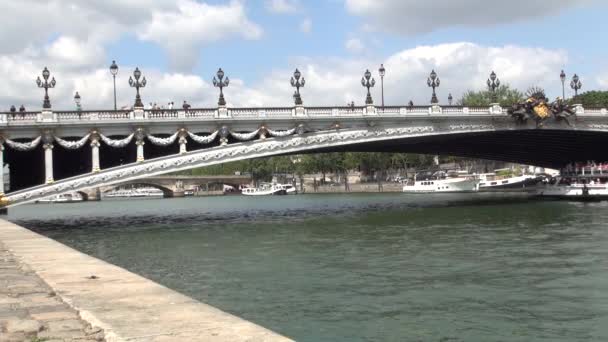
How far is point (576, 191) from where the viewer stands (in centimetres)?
7094

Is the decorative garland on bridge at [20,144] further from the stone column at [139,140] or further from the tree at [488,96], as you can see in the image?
the tree at [488,96]

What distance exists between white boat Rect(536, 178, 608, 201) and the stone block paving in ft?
215

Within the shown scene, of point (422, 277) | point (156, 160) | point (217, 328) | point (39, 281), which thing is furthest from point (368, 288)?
point (156, 160)

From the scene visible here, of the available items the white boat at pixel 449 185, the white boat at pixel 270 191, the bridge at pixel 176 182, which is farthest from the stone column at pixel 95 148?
the bridge at pixel 176 182

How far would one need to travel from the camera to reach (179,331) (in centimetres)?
800

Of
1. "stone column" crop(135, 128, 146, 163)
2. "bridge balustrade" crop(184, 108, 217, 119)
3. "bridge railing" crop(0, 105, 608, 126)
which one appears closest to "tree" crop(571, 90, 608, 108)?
"bridge railing" crop(0, 105, 608, 126)

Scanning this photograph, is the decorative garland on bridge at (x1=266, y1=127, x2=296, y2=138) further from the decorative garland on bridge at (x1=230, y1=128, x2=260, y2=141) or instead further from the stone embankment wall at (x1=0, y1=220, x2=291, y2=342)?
the stone embankment wall at (x1=0, y1=220, x2=291, y2=342)

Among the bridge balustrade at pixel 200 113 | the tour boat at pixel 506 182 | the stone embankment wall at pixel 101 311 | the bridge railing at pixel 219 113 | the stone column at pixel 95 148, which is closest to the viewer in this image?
the stone embankment wall at pixel 101 311

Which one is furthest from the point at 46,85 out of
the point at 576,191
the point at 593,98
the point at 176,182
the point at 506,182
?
the point at 176,182

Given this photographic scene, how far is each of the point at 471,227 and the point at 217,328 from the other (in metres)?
32.1

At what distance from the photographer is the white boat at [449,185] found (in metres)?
110

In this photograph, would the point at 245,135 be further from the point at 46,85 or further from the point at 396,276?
the point at 396,276

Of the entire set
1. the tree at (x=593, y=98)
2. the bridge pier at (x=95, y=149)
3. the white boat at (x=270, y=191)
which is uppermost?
the tree at (x=593, y=98)

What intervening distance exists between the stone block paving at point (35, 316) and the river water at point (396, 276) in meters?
4.50
